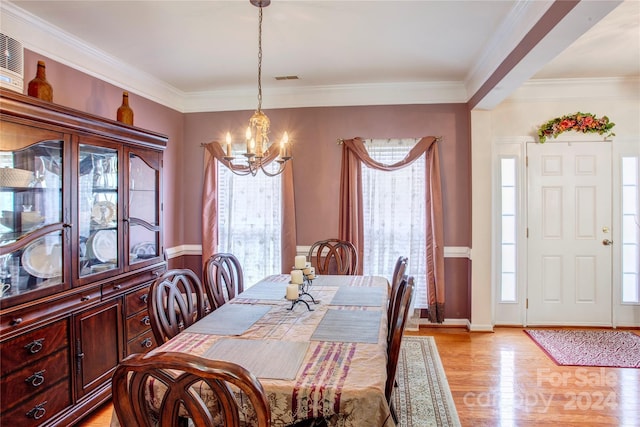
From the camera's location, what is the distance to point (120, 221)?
272 cm

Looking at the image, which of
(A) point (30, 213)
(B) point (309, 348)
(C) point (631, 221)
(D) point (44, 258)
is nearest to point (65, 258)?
(D) point (44, 258)

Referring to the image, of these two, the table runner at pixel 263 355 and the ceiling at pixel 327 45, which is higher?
the ceiling at pixel 327 45

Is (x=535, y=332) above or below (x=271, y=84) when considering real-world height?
below

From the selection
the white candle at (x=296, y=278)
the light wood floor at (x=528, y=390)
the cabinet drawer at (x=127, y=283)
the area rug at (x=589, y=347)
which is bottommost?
the light wood floor at (x=528, y=390)

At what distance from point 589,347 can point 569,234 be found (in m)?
1.18

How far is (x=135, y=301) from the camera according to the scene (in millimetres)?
2824

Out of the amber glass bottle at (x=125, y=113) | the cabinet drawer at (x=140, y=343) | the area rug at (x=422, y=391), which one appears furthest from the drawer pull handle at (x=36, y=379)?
the area rug at (x=422, y=391)

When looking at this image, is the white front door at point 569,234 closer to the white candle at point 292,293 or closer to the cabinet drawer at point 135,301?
the white candle at point 292,293

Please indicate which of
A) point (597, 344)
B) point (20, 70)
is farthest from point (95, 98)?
point (597, 344)

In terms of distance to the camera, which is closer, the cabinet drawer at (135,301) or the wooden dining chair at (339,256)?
the cabinet drawer at (135,301)

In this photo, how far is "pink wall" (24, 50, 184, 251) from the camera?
8.97 ft

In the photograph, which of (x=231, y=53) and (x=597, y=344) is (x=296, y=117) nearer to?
(x=231, y=53)

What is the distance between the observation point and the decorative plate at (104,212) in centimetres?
256

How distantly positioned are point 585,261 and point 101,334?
4.56 m
